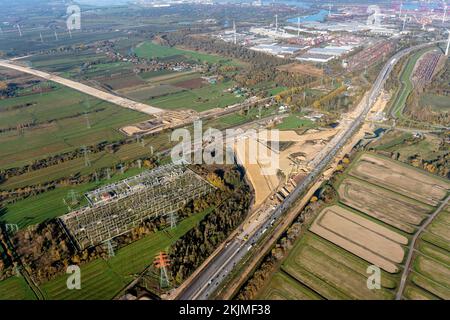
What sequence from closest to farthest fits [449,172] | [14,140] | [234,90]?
[449,172] < [14,140] < [234,90]

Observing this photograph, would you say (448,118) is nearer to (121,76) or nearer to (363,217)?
(363,217)

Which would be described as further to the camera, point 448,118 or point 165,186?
point 448,118

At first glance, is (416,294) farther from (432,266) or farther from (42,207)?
(42,207)

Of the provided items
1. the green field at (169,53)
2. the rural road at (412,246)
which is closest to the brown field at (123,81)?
the green field at (169,53)

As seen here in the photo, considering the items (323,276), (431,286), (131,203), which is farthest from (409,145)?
(131,203)

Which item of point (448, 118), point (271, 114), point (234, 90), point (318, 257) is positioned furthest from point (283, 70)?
point (318, 257)

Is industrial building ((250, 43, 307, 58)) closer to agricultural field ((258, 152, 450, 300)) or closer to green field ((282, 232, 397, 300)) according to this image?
agricultural field ((258, 152, 450, 300))

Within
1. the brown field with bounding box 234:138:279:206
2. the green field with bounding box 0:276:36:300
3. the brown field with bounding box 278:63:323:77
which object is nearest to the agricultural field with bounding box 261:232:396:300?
the brown field with bounding box 234:138:279:206
